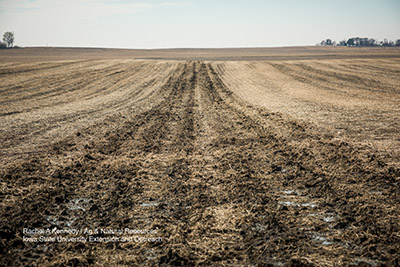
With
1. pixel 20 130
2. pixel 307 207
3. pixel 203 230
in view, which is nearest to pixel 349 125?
pixel 307 207

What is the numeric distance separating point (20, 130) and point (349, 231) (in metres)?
9.81

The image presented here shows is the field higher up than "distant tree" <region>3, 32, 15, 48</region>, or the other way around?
"distant tree" <region>3, 32, 15, 48</region>

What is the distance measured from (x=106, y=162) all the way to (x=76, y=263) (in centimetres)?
333

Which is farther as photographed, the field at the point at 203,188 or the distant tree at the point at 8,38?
the distant tree at the point at 8,38

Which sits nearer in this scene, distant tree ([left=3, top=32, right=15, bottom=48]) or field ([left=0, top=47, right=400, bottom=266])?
field ([left=0, top=47, right=400, bottom=266])

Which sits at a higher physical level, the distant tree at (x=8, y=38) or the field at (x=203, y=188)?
the distant tree at (x=8, y=38)

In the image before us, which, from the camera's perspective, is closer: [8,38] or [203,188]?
[203,188]

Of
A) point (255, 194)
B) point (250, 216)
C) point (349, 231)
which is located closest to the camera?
point (349, 231)

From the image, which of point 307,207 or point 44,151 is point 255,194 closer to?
point 307,207

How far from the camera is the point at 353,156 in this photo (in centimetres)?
634

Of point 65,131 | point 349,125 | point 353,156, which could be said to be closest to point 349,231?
point 353,156

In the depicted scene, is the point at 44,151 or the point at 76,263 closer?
the point at 76,263

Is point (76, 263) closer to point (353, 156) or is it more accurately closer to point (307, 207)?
point (307, 207)

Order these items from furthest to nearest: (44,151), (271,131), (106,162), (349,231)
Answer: (271,131), (44,151), (106,162), (349,231)
